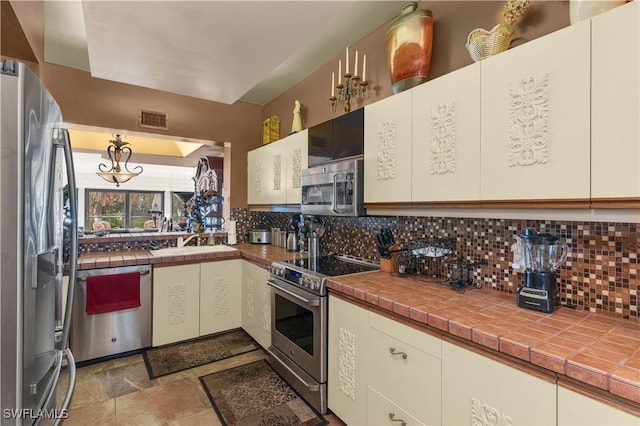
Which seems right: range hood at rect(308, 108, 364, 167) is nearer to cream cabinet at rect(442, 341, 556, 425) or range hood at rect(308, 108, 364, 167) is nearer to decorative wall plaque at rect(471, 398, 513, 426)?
cream cabinet at rect(442, 341, 556, 425)

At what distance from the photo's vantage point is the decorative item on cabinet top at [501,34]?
56.4 inches

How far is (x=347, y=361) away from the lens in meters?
1.75

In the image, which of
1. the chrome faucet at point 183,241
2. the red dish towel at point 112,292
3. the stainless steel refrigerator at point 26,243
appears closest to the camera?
the stainless steel refrigerator at point 26,243

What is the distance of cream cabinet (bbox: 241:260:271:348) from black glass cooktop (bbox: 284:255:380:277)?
1.48 feet

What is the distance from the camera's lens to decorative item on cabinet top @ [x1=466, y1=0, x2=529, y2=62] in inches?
56.4

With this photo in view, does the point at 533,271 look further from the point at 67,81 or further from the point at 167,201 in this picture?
the point at 167,201

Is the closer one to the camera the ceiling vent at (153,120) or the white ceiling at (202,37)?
the white ceiling at (202,37)

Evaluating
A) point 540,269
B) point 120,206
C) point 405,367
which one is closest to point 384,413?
point 405,367

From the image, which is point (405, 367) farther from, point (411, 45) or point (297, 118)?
point (297, 118)

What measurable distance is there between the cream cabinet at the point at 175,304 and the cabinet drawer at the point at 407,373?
2.07 m

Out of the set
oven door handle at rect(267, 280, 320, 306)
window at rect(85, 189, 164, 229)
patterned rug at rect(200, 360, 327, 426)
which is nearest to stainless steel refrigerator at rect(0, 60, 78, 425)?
patterned rug at rect(200, 360, 327, 426)

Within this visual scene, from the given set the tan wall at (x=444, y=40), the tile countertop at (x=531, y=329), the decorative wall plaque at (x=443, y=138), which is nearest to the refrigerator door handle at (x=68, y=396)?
the tile countertop at (x=531, y=329)

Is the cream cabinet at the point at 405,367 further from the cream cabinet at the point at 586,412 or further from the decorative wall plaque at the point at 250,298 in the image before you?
the decorative wall plaque at the point at 250,298

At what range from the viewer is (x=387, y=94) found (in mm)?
2285
